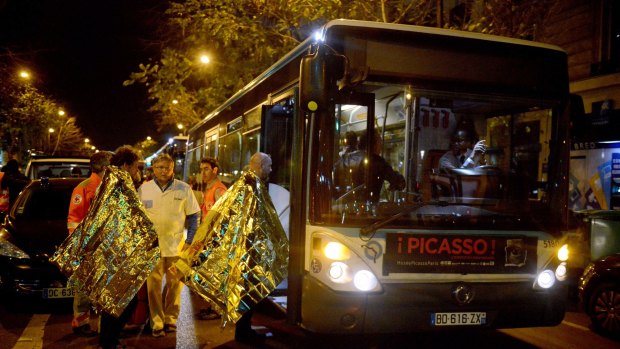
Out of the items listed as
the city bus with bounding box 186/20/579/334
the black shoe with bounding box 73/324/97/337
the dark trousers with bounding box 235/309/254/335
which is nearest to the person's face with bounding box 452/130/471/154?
the city bus with bounding box 186/20/579/334

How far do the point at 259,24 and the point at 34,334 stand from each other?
366 inches

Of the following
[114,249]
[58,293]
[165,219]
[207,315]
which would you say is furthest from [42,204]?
[114,249]

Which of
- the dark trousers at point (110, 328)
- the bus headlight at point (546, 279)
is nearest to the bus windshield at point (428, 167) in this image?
the bus headlight at point (546, 279)

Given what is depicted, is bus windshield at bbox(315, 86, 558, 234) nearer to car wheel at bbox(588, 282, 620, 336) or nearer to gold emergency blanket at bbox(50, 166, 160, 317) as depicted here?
gold emergency blanket at bbox(50, 166, 160, 317)

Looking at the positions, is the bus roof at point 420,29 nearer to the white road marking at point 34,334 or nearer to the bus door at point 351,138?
the bus door at point 351,138

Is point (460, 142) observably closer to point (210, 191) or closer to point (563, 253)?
point (563, 253)

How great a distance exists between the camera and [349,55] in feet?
15.4

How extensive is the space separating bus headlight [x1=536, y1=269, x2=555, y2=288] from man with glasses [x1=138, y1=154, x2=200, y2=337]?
3478 mm

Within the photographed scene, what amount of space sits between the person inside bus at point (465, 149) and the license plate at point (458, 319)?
1313 mm

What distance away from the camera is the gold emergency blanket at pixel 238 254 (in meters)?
5.09

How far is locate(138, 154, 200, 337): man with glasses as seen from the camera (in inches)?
226

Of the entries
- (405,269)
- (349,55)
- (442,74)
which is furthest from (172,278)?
(442,74)

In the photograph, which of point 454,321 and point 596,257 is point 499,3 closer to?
point 596,257

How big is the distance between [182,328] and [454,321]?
315cm
